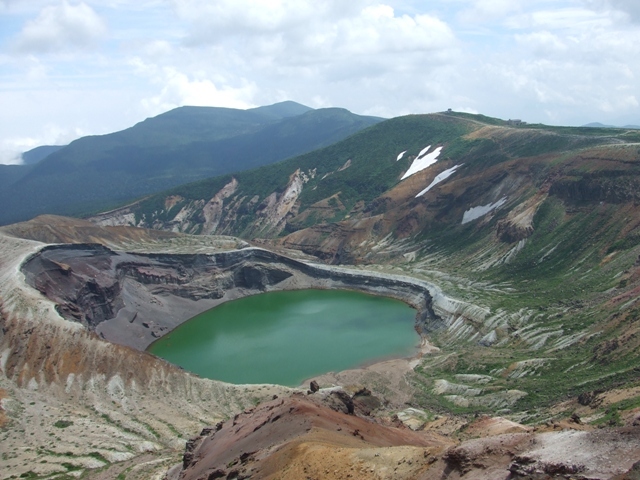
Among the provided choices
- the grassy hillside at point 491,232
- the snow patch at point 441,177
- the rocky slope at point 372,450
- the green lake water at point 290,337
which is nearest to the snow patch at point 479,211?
the grassy hillside at point 491,232

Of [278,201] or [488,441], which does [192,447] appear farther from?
[278,201]

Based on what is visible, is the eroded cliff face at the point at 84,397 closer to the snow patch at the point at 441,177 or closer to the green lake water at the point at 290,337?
the green lake water at the point at 290,337

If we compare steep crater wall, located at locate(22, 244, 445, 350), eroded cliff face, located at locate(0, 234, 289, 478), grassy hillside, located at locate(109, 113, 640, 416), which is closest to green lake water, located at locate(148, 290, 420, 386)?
steep crater wall, located at locate(22, 244, 445, 350)

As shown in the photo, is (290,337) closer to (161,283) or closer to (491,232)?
(161,283)

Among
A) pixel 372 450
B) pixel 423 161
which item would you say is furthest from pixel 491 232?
pixel 372 450

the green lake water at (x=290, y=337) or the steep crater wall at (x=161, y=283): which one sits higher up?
the steep crater wall at (x=161, y=283)

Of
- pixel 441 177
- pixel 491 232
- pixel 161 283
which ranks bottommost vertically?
pixel 491 232

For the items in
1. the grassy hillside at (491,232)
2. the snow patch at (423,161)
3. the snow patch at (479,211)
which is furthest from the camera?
the snow patch at (423,161)
